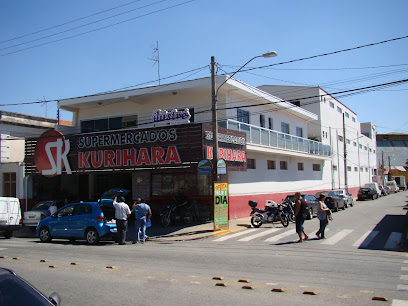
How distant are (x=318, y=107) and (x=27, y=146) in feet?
92.9

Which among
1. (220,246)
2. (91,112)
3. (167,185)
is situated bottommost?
(220,246)

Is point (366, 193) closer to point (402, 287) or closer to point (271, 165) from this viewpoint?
point (271, 165)

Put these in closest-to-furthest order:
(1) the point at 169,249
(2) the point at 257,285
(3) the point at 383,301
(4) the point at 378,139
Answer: (3) the point at 383,301 → (2) the point at 257,285 → (1) the point at 169,249 → (4) the point at 378,139

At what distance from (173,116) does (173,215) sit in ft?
17.8

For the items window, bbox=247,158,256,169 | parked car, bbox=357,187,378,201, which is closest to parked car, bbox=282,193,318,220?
window, bbox=247,158,256,169

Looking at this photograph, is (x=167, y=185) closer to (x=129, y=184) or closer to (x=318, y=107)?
(x=129, y=184)

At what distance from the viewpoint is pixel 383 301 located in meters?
6.28

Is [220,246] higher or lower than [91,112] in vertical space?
lower

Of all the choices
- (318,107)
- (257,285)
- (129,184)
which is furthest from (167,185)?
(318,107)

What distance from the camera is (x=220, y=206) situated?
18000mm

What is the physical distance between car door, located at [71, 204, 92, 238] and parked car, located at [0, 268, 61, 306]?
1209cm

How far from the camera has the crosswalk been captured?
531 inches

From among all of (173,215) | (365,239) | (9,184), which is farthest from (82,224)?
(9,184)

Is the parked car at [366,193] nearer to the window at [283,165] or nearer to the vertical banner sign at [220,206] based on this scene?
the window at [283,165]
